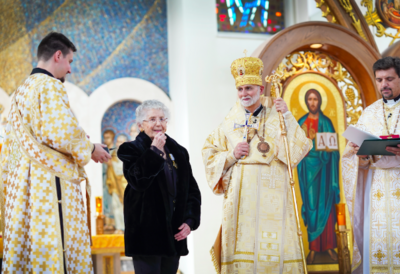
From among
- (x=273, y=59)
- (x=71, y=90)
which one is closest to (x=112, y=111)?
(x=71, y=90)

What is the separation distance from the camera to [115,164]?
7.38 metres

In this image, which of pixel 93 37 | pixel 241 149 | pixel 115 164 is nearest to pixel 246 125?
pixel 241 149

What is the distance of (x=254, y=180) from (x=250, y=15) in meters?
4.36

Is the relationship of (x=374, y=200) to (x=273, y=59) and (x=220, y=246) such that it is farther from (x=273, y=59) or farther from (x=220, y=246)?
(x=273, y=59)

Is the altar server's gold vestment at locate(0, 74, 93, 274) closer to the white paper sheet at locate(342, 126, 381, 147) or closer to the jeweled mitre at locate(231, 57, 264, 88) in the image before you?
the jeweled mitre at locate(231, 57, 264, 88)

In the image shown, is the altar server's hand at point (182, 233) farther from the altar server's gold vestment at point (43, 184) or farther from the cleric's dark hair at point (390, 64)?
the cleric's dark hair at point (390, 64)

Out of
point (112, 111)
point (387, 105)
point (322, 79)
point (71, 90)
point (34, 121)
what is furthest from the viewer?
point (112, 111)

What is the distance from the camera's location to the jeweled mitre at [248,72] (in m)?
4.18

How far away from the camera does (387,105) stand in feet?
14.3

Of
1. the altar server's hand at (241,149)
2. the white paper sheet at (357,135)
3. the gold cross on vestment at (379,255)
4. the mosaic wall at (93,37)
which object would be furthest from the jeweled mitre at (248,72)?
the mosaic wall at (93,37)

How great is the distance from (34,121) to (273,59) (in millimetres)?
3500

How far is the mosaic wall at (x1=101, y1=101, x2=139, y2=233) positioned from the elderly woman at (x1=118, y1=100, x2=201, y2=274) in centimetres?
392

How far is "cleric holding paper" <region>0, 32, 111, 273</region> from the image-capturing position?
9.09 ft

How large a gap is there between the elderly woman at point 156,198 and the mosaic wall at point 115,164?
3921 millimetres
